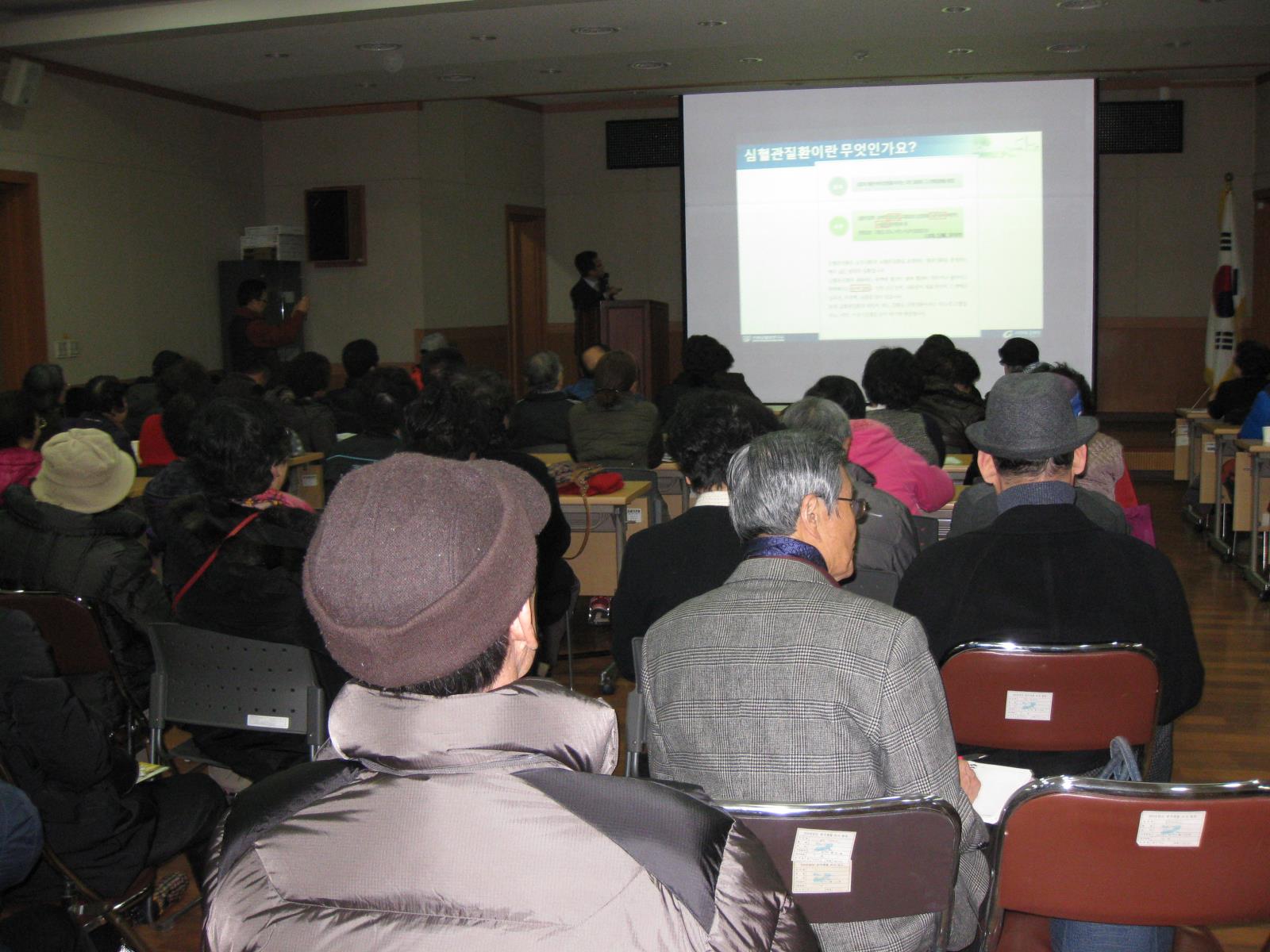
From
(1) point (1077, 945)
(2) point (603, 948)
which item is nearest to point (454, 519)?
(2) point (603, 948)

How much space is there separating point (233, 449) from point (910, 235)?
583 centimetres

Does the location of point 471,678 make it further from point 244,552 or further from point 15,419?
point 15,419

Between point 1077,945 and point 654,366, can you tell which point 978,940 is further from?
point 654,366

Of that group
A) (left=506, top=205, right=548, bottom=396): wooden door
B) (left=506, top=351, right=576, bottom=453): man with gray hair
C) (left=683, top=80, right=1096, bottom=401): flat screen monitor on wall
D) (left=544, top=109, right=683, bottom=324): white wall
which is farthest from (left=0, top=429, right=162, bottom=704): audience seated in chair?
(left=544, top=109, right=683, bottom=324): white wall

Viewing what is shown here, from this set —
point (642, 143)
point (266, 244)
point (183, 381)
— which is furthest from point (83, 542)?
point (642, 143)

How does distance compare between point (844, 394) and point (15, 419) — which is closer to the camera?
point (15, 419)

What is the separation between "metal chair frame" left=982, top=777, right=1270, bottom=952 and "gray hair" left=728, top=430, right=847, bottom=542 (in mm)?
578

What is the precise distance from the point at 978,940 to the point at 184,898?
6.74ft

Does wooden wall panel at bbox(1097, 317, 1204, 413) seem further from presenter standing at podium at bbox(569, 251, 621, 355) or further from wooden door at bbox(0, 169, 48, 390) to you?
wooden door at bbox(0, 169, 48, 390)

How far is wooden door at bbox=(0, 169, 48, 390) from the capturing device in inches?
314

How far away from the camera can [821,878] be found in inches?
60.5

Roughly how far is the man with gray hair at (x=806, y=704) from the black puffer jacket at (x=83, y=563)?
1.82 meters

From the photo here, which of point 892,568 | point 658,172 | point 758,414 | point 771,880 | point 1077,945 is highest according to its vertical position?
point 658,172

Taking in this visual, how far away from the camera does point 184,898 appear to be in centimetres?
290
